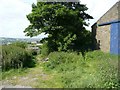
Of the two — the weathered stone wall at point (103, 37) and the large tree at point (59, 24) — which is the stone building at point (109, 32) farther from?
the large tree at point (59, 24)

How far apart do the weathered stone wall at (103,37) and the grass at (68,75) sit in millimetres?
4463

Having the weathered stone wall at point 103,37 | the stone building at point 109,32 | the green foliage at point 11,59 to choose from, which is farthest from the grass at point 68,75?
the weathered stone wall at point 103,37

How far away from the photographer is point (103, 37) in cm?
1997

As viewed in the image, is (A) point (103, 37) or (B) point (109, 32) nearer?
(B) point (109, 32)

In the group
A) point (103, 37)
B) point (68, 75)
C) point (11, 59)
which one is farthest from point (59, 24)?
point (68, 75)

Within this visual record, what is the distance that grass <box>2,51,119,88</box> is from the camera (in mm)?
8508

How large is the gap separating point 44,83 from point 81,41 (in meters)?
10.7

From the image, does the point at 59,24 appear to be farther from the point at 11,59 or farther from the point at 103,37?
the point at 11,59

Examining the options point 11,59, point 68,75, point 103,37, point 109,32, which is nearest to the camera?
point 68,75

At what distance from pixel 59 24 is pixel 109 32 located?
4099 mm

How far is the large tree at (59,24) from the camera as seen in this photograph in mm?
17891

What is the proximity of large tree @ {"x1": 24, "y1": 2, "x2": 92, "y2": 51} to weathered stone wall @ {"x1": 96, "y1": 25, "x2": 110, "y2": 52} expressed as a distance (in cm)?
148

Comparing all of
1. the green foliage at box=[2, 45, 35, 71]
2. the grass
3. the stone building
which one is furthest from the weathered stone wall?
the green foliage at box=[2, 45, 35, 71]

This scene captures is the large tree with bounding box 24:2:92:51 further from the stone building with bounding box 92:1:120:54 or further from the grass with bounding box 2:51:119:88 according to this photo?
the grass with bounding box 2:51:119:88
